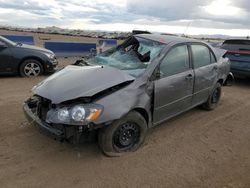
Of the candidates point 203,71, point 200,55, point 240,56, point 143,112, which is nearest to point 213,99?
point 203,71

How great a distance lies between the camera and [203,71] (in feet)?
16.1

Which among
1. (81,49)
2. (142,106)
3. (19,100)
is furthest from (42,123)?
(81,49)

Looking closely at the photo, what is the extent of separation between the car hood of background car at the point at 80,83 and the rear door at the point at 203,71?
5.47 feet

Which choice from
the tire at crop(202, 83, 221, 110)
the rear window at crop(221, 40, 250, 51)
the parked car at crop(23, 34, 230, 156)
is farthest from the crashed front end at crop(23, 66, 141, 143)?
the rear window at crop(221, 40, 250, 51)

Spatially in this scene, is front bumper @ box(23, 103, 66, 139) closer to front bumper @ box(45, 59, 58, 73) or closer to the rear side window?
the rear side window

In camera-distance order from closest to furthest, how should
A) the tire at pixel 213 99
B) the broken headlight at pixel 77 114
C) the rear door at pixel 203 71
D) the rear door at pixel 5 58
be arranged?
1. the broken headlight at pixel 77 114
2. the rear door at pixel 203 71
3. the tire at pixel 213 99
4. the rear door at pixel 5 58

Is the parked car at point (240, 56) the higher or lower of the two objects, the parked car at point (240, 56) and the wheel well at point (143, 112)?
the higher

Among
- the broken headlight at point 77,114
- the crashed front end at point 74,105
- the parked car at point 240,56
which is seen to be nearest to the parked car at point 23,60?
the crashed front end at point 74,105

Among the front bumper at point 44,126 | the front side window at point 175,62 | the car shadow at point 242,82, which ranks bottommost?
the car shadow at point 242,82

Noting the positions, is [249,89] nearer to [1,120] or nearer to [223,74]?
[223,74]

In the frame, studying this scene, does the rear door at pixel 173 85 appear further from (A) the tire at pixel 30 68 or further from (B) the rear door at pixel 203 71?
(A) the tire at pixel 30 68

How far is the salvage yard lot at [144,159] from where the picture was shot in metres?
3.12

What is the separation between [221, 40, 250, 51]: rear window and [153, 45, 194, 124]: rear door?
4.44m

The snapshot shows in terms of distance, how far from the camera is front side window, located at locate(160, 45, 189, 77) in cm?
Answer: 404
